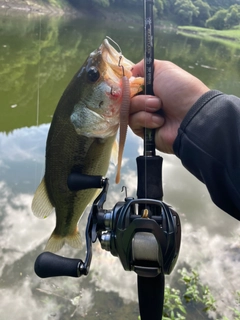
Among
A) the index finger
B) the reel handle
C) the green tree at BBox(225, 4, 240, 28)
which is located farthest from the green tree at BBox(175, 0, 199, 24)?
the reel handle

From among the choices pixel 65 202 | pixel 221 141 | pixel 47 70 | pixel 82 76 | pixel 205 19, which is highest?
pixel 82 76

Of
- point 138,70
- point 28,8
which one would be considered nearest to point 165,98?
point 138,70

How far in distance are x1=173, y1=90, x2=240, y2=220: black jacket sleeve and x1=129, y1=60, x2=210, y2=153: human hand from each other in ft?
0.59

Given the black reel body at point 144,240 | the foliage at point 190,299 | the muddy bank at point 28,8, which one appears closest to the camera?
the black reel body at point 144,240

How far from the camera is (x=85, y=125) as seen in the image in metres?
1.65

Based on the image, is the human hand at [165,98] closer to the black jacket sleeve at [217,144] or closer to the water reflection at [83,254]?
the black jacket sleeve at [217,144]

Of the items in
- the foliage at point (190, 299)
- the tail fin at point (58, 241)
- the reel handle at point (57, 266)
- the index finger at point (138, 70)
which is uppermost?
the index finger at point (138, 70)

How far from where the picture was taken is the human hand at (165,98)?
1.65 meters

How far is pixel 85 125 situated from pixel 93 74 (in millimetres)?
250

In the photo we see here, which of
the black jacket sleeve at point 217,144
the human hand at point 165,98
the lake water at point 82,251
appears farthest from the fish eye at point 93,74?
the lake water at point 82,251

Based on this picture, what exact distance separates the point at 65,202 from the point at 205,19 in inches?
2203

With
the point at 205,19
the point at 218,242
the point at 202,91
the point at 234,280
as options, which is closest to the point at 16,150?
the point at 218,242

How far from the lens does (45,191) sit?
1835 mm

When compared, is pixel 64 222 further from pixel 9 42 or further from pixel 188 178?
pixel 9 42
